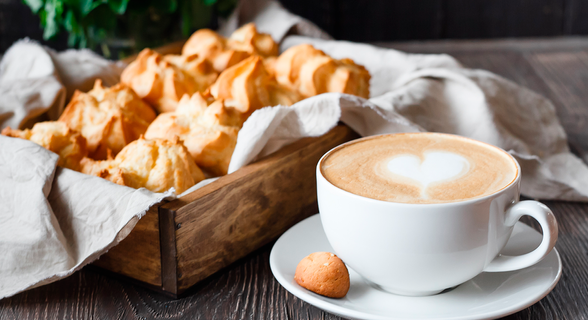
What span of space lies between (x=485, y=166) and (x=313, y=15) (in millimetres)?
1674

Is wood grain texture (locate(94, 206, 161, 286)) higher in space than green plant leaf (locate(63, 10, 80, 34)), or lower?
lower

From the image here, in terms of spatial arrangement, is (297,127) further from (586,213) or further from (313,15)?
(313,15)

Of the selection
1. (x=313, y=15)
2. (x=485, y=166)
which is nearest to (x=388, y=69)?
(x=485, y=166)

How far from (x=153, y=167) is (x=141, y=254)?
13 cm

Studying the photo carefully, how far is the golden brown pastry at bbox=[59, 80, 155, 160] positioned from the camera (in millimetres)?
911

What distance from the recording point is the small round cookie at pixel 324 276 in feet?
2.05

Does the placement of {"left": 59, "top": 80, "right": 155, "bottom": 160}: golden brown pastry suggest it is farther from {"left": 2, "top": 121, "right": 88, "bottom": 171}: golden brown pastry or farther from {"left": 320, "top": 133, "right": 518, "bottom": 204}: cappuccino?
{"left": 320, "top": 133, "right": 518, "bottom": 204}: cappuccino

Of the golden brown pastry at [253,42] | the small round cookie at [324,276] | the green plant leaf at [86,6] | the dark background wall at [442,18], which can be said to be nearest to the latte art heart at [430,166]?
the small round cookie at [324,276]

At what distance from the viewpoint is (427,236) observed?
1.90ft

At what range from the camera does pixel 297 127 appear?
857mm

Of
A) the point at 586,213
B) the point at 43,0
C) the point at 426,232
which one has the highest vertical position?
the point at 43,0

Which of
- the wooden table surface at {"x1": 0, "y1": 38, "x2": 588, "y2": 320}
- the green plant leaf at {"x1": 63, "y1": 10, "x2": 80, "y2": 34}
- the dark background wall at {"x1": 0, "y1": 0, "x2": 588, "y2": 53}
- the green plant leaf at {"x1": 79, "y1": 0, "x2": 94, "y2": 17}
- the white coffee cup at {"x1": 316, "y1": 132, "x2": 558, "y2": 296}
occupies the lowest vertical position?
the dark background wall at {"x1": 0, "y1": 0, "x2": 588, "y2": 53}

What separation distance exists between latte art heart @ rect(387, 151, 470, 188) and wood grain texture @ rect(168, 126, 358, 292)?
7.4 inches

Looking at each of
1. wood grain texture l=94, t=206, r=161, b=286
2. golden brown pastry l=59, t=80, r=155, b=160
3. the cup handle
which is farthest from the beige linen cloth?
the cup handle
